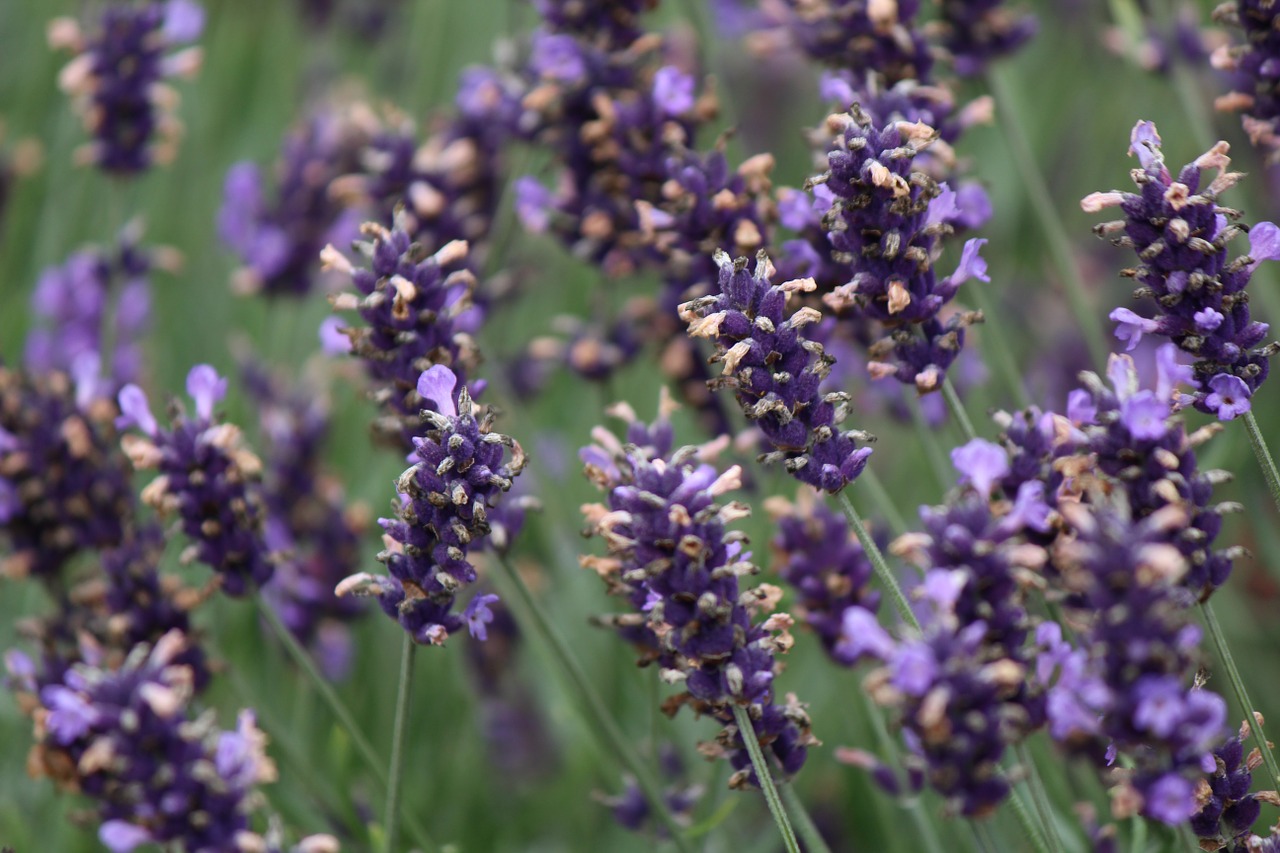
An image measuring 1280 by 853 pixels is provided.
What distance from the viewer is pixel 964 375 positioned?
8.66ft

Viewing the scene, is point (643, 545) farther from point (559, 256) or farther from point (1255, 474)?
point (559, 256)

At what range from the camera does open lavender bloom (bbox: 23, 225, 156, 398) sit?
9.33 feet

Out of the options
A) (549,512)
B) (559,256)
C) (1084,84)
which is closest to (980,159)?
(1084,84)

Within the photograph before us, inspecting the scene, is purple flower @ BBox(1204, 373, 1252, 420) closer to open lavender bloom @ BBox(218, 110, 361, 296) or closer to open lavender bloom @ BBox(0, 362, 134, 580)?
open lavender bloom @ BBox(0, 362, 134, 580)

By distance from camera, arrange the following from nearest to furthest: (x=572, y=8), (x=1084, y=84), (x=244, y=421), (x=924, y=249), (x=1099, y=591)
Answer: (x=1099, y=591) < (x=924, y=249) < (x=572, y=8) < (x=244, y=421) < (x=1084, y=84)

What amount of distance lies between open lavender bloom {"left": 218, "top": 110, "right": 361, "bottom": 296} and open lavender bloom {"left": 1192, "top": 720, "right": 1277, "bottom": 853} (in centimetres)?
201

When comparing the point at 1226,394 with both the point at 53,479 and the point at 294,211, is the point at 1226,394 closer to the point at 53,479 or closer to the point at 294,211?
the point at 53,479

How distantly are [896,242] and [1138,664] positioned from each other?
2.01ft

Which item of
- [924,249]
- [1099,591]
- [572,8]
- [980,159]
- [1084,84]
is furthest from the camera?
[1084,84]

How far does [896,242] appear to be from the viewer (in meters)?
1.51

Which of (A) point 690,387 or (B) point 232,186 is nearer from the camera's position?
(A) point 690,387

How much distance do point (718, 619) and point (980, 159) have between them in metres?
2.87

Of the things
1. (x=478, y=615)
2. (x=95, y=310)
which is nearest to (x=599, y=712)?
(x=478, y=615)

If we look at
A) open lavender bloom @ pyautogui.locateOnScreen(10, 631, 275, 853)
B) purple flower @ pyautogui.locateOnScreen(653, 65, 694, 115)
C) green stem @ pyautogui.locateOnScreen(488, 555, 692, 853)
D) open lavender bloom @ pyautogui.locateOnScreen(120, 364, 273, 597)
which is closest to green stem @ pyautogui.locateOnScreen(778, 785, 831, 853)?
green stem @ pyautogui.locateOnScreen(488, 555, 692, 853)
